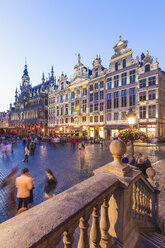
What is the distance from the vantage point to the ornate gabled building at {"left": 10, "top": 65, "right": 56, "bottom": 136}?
51.6 meters

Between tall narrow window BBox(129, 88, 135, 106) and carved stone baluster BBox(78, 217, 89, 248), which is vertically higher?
tall narrow window BBox(129, 88, 135, 106)

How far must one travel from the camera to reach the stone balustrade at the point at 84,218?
968 mm

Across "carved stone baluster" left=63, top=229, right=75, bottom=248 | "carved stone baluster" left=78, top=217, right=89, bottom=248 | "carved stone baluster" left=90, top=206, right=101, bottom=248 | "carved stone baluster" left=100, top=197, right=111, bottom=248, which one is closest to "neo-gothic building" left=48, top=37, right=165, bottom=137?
"carved stone baluster" left=100, top=197, right=111, bottom=248

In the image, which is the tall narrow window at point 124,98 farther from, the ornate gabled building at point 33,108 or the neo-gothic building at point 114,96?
the ornate gabled building at point 33,108

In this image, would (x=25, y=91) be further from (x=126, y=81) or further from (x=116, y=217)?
(x=116, y=217)

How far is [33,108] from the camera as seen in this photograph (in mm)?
55344

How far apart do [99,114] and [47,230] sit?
31658 millimetres

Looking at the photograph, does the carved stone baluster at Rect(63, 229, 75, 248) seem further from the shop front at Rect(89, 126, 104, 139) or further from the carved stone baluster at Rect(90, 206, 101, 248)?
the shop front at Rect(89, 126, 104, 139)

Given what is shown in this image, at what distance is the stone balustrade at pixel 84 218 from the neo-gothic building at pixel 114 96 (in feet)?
79.3

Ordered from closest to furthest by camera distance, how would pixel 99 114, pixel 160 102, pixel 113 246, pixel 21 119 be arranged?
pixel 113 246 < pixel 160 102 < pixel 99 114 < pixel 21 119

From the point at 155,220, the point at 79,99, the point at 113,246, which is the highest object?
the point at 79,99

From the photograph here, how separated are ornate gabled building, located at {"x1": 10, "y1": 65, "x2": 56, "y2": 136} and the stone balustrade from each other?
154 ft

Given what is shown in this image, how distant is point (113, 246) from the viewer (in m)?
1.93

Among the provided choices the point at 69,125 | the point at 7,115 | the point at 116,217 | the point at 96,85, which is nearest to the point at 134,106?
the point at 96,85
